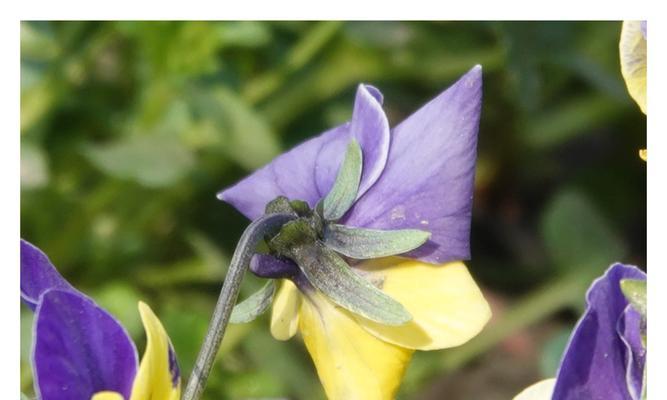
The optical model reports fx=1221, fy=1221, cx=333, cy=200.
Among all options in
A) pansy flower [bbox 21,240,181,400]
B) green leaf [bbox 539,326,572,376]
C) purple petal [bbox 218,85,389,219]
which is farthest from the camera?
green leaf [bbox 539,326,572,376]

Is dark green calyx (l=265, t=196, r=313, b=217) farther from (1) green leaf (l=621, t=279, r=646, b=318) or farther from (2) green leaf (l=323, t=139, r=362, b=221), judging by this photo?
(1) green leaf (l=621, t=279, r=646, b=318)

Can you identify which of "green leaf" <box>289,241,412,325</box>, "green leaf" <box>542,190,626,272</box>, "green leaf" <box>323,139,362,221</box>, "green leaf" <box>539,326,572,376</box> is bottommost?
"green leaf" <box>539,326,572,376</box>

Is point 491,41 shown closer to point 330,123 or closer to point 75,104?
point 330,123

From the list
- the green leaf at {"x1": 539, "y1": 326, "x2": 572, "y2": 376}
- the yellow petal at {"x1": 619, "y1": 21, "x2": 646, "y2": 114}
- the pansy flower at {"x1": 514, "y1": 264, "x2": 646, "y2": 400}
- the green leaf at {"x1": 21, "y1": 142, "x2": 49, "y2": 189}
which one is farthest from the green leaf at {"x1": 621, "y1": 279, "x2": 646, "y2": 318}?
the green leaf at {"x1": 21, "y1": 142, "x2": 49, "y2": 189}

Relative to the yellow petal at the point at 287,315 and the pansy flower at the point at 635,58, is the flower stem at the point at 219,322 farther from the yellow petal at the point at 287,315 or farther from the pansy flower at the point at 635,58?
the pansy flower at the point at 635,58
